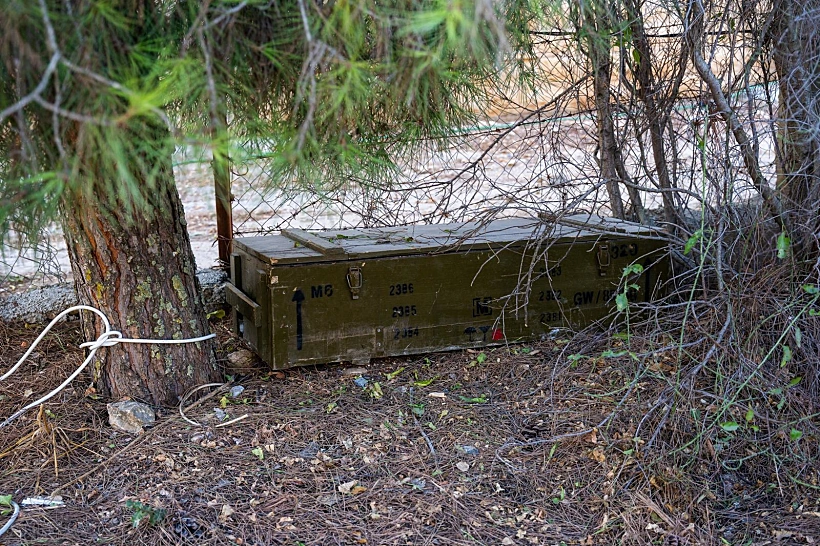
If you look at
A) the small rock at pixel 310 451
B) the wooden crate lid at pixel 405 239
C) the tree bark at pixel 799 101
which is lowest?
the small rock at pixel 310 451

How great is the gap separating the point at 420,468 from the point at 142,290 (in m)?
1.24

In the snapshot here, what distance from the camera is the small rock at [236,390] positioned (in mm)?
3350

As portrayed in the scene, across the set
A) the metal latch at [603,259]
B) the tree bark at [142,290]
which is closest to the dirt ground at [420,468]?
the tree bark at [142,290]

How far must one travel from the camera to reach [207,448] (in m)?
2.94

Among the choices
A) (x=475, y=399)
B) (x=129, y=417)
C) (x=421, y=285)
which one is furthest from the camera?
(x=421, y=285)

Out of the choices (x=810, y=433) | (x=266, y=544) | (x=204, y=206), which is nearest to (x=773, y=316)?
(x=810, y=433)

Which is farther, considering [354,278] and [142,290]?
[354,278]

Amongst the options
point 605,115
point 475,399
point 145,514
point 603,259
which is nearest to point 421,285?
point 475,399

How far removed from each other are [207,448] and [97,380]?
63 centimetres

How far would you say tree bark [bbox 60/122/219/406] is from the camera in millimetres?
2986

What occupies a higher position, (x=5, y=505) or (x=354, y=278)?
(x=354, y=278)

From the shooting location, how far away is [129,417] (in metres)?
3.07

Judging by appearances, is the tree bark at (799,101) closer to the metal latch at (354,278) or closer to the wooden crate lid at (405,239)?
the wooden crate lid at (405,239)

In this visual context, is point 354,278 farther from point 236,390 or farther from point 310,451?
point 310,451
